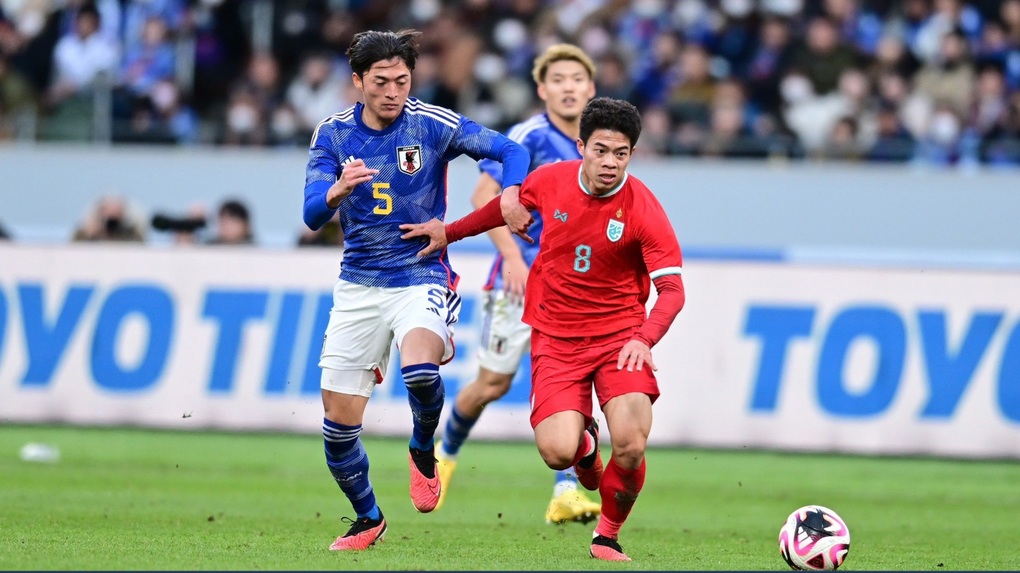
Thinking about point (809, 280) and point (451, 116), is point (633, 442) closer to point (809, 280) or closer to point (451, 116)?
point (451, 116)

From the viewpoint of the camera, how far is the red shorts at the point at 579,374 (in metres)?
7.57

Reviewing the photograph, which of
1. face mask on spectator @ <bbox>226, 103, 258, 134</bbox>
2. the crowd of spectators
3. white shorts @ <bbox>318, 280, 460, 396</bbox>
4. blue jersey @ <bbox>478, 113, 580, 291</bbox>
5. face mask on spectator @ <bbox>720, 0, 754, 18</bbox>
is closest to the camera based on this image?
white shorts @ <bbox>318, 280, 460, 396</bbox>

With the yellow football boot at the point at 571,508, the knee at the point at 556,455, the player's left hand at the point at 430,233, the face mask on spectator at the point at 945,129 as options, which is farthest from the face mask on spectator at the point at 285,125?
the knee at the point at 556,455

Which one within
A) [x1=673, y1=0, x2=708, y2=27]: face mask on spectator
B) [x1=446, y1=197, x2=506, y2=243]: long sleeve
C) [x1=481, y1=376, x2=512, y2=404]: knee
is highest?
[x1=673, y1=0, x2=708, y2=27]: face mask on spectator

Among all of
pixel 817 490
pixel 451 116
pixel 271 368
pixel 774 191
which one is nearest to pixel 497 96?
pixel 774 191

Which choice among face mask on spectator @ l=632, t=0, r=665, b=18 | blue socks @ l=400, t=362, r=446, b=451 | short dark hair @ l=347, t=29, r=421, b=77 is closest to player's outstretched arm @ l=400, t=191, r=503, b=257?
blue socks @ l=400, t=362, r=446, b=451

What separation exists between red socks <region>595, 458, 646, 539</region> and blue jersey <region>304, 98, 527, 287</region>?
142cm

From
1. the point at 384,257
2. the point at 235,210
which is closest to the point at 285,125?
the point at 235,210

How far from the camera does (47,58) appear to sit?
18016 mm

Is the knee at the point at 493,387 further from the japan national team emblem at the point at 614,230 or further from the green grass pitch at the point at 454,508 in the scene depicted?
the japan national team emblem at the point at 614,230

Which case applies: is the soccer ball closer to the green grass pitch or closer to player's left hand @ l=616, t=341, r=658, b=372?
the green grass pitch

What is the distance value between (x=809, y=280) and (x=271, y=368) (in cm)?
496

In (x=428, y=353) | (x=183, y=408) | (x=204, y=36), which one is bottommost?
(x=183, y=408)

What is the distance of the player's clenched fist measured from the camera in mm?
7238
